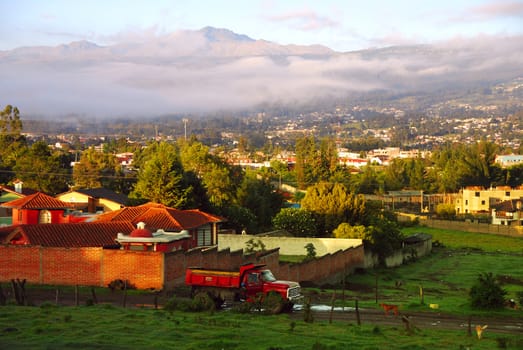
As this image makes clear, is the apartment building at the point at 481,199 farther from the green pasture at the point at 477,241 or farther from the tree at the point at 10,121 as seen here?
the tree at the point at 10,121

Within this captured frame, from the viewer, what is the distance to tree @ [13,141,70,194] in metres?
92.2

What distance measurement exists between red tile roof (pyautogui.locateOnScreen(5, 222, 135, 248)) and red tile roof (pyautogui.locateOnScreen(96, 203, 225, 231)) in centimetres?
356

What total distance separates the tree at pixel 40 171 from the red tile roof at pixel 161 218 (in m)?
47.5

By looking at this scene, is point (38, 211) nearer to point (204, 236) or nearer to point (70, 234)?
point (204, 236)

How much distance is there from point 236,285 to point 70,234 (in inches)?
491

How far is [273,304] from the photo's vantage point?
26562 mm

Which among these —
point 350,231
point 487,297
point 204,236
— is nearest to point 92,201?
point 204,236

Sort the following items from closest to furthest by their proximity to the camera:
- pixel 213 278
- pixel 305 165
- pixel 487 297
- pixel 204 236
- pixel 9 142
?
pixel 213 278 → pixel 487 297 → pixel 204 236 → pixel 9 142 → pixel 305 165

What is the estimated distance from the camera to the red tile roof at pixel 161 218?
44.2 metres

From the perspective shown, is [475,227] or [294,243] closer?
[294,243]

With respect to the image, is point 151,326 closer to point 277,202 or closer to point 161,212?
point 161,212

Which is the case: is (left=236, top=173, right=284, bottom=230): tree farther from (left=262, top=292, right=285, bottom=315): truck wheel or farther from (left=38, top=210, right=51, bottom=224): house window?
(left=262, top=292, right=285, bottom=315): truck wheel

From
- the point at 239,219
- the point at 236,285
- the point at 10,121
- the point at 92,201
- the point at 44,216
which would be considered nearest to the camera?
the point at 236,285

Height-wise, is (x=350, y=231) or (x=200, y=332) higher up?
(x=200, y=332)
